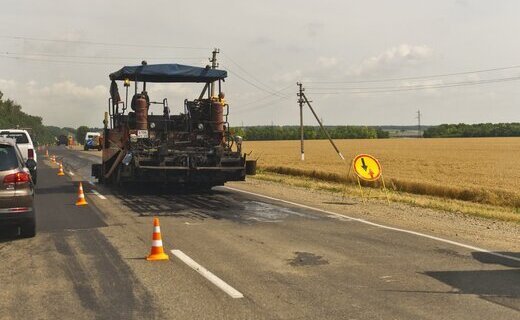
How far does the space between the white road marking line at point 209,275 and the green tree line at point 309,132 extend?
12729cm

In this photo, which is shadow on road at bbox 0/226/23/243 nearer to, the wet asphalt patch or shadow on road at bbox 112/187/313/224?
shadow on road at bbox 112/187/313/224

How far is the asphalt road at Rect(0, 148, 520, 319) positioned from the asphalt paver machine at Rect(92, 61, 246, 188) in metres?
3.71

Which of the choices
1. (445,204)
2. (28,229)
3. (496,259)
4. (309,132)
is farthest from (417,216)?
(309,132)

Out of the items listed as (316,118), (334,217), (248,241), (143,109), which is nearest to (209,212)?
(334,217)

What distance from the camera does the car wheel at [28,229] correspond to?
27.2ft

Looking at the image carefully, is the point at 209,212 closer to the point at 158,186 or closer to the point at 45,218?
the point at 45,218

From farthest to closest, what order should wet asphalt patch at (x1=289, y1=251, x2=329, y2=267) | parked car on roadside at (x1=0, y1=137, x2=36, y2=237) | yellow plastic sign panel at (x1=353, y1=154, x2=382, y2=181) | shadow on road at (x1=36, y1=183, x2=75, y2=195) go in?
shadow on road at (x1=36, y1=183, x2=75, y2=195) → yellow plastic sign panel at (x1=353, y1=154, x2=382, y2=181) → parked car on roadside at (x1=0, y1=137, x2=36, y2=237) → wet asphalt patch at (x1=289, y1=251, x2=329, y2=267)

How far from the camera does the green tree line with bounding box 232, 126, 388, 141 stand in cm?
14038

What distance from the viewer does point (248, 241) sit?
27.6 ft

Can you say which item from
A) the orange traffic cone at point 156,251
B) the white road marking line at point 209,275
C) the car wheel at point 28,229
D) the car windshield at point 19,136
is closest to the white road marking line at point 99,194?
the car windshield at point 19,136

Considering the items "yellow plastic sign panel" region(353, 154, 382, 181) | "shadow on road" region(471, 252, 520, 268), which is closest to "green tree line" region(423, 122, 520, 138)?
"yellow plastic sign panel" region(353, 154, 382, 181)

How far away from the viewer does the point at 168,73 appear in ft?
50.5

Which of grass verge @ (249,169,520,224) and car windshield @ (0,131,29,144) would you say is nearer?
grass verge @ (249,169,520,224)

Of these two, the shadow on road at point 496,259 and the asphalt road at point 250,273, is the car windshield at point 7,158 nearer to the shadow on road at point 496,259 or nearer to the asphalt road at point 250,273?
the asphalt road at point 250,273
